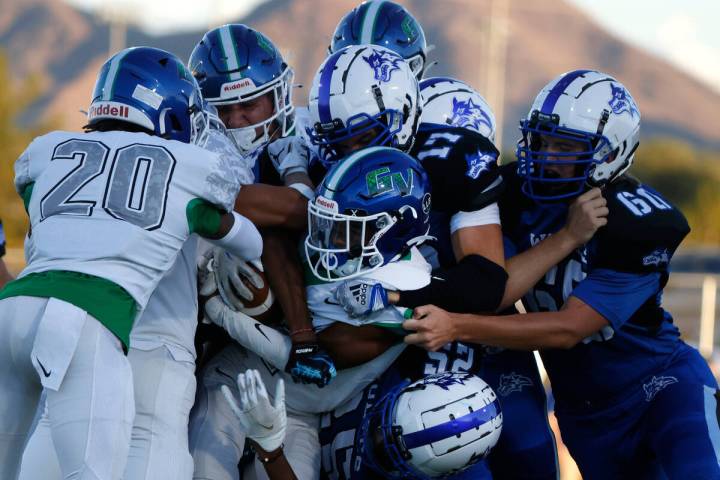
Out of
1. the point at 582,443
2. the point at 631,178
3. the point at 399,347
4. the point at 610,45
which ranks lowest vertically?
the point at 610,45

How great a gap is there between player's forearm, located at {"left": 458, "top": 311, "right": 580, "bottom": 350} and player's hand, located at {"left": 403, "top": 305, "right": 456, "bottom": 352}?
8 centimetres

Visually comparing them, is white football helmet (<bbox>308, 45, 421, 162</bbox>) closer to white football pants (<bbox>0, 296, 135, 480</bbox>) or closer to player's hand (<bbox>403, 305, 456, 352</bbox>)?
player's hand (<bbox>403, 305, 456, 352</bbox>)

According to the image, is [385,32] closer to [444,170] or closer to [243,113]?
[243,113]

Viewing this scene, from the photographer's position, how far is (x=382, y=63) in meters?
4.75

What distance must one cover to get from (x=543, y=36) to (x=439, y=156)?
145094 mm

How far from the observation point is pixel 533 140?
4.88 metres

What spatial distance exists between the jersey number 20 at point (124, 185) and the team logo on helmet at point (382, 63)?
1.05m

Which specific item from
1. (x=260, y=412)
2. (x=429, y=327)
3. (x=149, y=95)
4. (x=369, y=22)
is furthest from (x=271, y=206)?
(x=369, y=22)

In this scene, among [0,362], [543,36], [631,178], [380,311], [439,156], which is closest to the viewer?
[0,362]

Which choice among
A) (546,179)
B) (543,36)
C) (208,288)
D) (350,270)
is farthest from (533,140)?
(543,36)

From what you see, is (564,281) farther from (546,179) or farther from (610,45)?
(610,45)

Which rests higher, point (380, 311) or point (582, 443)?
point (380, 311)

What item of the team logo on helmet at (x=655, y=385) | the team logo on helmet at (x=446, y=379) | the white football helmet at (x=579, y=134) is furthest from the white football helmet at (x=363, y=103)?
the team logo on helmet at (x=655, y=385)

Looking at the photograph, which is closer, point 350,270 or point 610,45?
point 350,270
